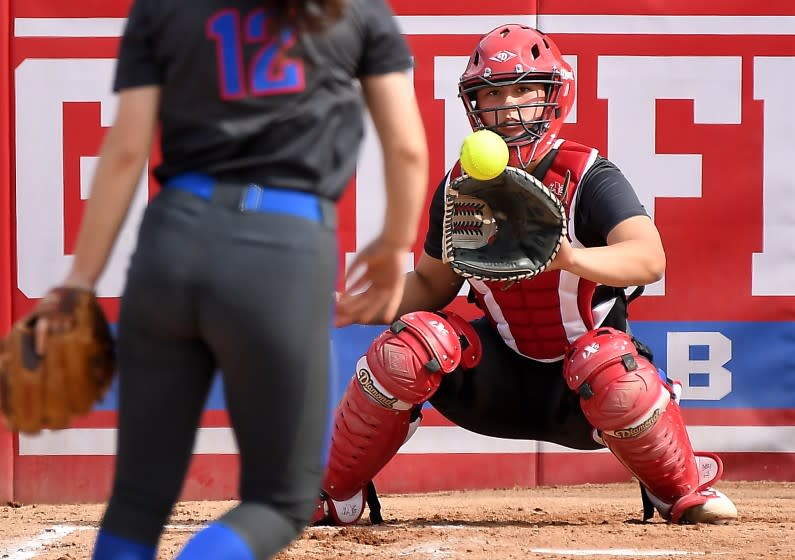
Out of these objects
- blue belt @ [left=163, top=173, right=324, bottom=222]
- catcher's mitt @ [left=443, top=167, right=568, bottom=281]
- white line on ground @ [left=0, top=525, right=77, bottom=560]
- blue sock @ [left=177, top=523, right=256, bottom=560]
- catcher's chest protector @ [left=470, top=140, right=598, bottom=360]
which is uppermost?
blue belt @ [left=163, top=173, right=324, bottom=222]

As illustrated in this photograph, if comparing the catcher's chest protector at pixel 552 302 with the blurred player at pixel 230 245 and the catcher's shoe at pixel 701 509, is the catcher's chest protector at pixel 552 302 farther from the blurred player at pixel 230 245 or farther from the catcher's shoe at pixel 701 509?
the blurred player at pixel 230 245

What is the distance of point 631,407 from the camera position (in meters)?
3.52

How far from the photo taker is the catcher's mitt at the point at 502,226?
10.9 feet

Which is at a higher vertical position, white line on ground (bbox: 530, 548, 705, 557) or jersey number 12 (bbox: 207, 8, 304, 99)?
jersey number 12 (bbox: 207, 8, 304, 99)

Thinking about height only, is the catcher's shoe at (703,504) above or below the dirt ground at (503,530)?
above

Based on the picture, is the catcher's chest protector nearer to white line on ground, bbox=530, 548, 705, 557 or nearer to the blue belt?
white line on ground, bbox=530, 548, 705, 557

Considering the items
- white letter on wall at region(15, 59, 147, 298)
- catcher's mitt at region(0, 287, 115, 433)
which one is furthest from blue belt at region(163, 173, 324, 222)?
white letter on wall at region(15, 59, 147, 298)

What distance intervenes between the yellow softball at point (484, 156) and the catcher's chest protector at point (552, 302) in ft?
1.54

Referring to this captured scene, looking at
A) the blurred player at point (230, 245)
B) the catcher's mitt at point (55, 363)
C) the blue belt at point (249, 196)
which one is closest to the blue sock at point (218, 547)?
the blurred player at point (230, 245)

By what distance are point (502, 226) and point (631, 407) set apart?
648 millimetres

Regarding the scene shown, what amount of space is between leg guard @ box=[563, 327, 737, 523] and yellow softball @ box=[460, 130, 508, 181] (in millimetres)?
662

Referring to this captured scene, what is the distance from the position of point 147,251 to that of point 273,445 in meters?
0.37

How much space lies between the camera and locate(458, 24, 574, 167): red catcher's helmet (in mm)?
3738

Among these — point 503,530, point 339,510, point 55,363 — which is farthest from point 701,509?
point 55,363
